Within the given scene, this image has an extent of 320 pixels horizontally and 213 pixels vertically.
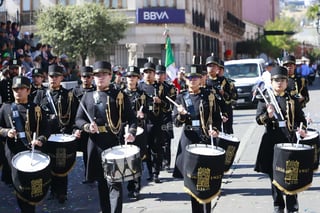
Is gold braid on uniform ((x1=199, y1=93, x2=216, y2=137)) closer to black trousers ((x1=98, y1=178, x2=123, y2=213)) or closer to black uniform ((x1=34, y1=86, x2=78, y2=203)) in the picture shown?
black trousers ((x1=98, y1=178, x2=123, y2=213))

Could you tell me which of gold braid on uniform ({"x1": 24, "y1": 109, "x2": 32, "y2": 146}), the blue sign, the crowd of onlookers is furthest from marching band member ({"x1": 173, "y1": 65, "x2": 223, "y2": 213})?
the blue sign

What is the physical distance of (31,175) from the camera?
25.0 ft

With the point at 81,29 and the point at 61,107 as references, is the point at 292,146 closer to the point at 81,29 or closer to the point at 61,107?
the point at 61,107

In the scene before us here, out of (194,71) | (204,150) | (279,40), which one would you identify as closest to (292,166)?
(204,150)

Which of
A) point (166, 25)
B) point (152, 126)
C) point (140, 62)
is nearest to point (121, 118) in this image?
point (152, 126)

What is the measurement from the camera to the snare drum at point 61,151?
9.45 m

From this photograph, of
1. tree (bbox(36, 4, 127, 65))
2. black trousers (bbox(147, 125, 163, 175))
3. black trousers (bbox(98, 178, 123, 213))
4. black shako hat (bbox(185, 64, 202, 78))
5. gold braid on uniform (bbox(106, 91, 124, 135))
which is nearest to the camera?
black trousers (bbox(98, 178, 123, 213))

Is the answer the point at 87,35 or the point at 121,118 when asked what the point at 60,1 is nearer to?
the point at 87,35

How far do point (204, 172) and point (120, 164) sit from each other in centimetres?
98

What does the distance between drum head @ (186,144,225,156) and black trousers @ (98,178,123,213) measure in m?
0.97

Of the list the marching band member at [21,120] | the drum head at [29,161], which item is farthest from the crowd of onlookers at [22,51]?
the drum head at [29,161]

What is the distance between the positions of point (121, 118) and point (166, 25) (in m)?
39.6

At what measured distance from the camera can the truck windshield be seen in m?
29.1

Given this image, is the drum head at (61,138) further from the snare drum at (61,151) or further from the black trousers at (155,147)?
the black trousers at (155,147)
